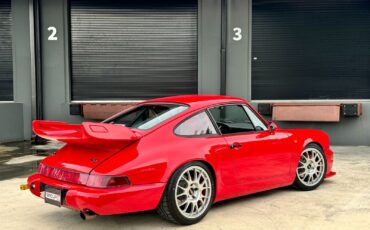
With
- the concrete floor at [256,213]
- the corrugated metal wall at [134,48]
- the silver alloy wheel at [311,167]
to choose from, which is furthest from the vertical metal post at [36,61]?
the silver alloy wheel at [311,167]

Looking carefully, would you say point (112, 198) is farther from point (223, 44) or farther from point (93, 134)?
point (223, 44)

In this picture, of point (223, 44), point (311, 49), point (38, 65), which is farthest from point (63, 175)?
point (311, 49)

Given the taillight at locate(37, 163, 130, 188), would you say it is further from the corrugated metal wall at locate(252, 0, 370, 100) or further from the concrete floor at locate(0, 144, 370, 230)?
the corrugated metal wall at locate(252, 0, 370, 100)

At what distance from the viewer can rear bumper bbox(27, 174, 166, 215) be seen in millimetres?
3713

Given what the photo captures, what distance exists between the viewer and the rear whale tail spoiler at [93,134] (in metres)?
3.83

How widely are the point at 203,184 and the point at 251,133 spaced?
976mm

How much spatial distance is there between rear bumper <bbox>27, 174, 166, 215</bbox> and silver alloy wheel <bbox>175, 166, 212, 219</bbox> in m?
0.26

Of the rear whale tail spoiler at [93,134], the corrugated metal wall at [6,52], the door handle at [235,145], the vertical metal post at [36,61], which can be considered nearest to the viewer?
the rear whale tail spoiler at [93,134]

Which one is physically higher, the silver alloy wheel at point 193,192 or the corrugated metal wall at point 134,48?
the corrugated metal wall at point 134,48

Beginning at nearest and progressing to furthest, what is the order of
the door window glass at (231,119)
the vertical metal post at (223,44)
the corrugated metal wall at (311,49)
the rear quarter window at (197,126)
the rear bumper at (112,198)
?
the rear bumper at (112,198), the rear quarter window at (197,126), the door window glass at (231,119), the corrugated metal wall at (311,49), the vertical metal post at (223,44)

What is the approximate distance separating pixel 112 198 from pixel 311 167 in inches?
117

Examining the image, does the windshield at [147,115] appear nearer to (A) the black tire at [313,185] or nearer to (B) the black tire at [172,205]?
(B) the black tire at [172,205]

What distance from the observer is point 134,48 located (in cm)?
1127

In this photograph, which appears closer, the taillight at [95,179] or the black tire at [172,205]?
the taillight at [95,179]
